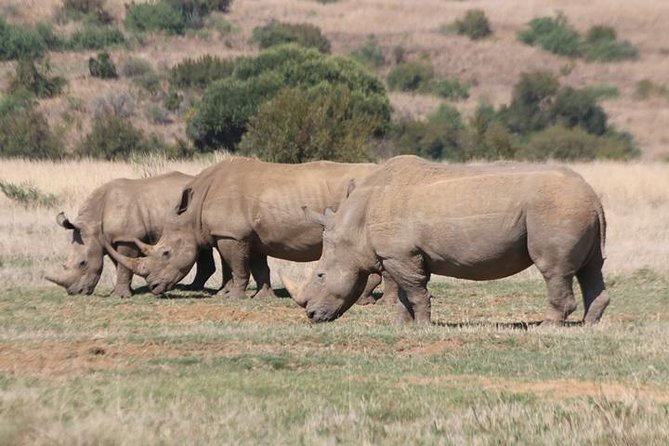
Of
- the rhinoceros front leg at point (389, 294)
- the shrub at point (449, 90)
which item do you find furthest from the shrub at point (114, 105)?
the rhinoceros front leg at point (389, 294)

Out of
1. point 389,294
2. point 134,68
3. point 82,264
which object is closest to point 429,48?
point 134,68

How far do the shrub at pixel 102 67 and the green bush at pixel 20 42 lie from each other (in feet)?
8.97

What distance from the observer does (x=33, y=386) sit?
10.1 meters

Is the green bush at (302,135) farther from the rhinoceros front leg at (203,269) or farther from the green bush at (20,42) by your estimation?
the green bush at (20,42)

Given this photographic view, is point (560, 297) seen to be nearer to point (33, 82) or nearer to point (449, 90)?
point (33, 82)

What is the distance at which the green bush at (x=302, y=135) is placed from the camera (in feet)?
105

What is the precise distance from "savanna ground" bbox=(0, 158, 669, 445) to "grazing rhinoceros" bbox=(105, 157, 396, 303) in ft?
1.60

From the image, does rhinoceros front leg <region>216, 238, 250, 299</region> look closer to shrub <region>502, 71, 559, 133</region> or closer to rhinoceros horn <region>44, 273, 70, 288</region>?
rhinoceros horn <region>44, 273, 70, 288</region>

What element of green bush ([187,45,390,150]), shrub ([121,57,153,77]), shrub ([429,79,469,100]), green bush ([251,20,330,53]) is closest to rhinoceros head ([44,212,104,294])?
green bush ([187,45,390,150])

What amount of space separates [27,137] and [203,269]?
1052 inches

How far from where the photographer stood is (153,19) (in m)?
72.4

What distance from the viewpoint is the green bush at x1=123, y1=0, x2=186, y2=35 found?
7250 centimetres

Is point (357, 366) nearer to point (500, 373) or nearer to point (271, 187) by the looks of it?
point (500, 373)

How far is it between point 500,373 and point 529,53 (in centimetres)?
7013
